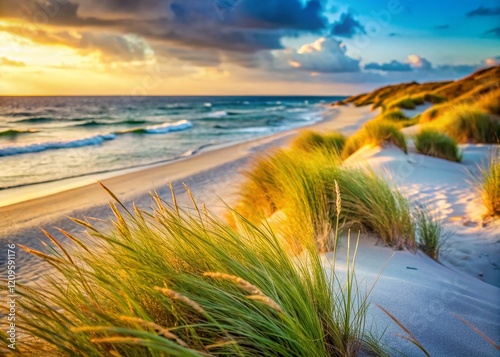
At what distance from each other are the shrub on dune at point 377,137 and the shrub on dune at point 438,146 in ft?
1.31

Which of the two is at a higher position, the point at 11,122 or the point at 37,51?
the point at 37,51

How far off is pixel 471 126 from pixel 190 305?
1139 cm

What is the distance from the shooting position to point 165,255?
69.3 inches

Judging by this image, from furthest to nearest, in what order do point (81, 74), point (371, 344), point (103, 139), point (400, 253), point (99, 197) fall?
point (103, 139), point (99, 197), point (81, 74), point (400, 253), point (371, 344)

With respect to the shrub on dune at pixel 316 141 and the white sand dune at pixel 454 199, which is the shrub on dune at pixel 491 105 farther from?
the shrub on dune at pixel 316 141

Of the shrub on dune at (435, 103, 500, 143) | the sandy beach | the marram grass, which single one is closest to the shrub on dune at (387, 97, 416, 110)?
the shrub on dune at (435, 103, 500, 143)

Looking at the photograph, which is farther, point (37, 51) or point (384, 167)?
point (384, 167)

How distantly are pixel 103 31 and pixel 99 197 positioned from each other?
3.28m

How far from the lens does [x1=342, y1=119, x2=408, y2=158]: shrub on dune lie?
8.62 metres

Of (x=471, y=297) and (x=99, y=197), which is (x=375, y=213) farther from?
(x=99, y=197)

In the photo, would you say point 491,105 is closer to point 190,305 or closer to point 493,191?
point 493,191

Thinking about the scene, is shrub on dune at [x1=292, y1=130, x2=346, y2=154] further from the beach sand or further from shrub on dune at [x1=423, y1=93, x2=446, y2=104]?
shrub on dune at [x1=423, y1=93, x2=446, y2=104]

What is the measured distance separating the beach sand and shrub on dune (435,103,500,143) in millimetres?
1177

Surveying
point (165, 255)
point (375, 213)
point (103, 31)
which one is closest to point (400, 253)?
point (375, 213)
